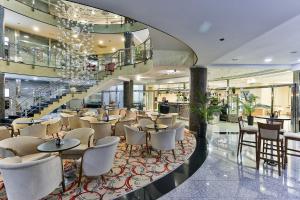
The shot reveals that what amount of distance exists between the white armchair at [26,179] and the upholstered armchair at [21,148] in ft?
3.33

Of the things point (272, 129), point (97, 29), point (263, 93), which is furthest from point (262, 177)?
point (97, 29)

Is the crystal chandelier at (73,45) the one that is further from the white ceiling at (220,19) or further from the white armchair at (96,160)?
the white armchair at (96,160)

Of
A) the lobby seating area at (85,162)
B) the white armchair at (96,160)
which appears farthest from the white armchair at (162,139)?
the white armchair at (96,160)

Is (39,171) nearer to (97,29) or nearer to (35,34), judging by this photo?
(97,29)

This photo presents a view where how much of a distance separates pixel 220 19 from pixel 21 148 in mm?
4404

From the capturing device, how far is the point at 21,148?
3791 millimetres

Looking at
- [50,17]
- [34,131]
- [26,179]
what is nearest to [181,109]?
[34,131]

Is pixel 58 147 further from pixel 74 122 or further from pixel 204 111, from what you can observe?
pixel 204 111

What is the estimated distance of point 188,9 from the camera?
119 inches

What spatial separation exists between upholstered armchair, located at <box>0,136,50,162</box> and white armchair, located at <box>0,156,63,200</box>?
101cm

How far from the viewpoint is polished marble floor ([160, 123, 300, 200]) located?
3.26 meters

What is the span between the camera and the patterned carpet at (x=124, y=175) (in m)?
3.25

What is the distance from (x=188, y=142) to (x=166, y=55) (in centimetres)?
372

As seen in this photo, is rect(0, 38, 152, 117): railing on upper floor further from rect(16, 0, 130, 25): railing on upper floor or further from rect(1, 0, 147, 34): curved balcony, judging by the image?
rect(16, 0, 130, 25): railing on upper floor
